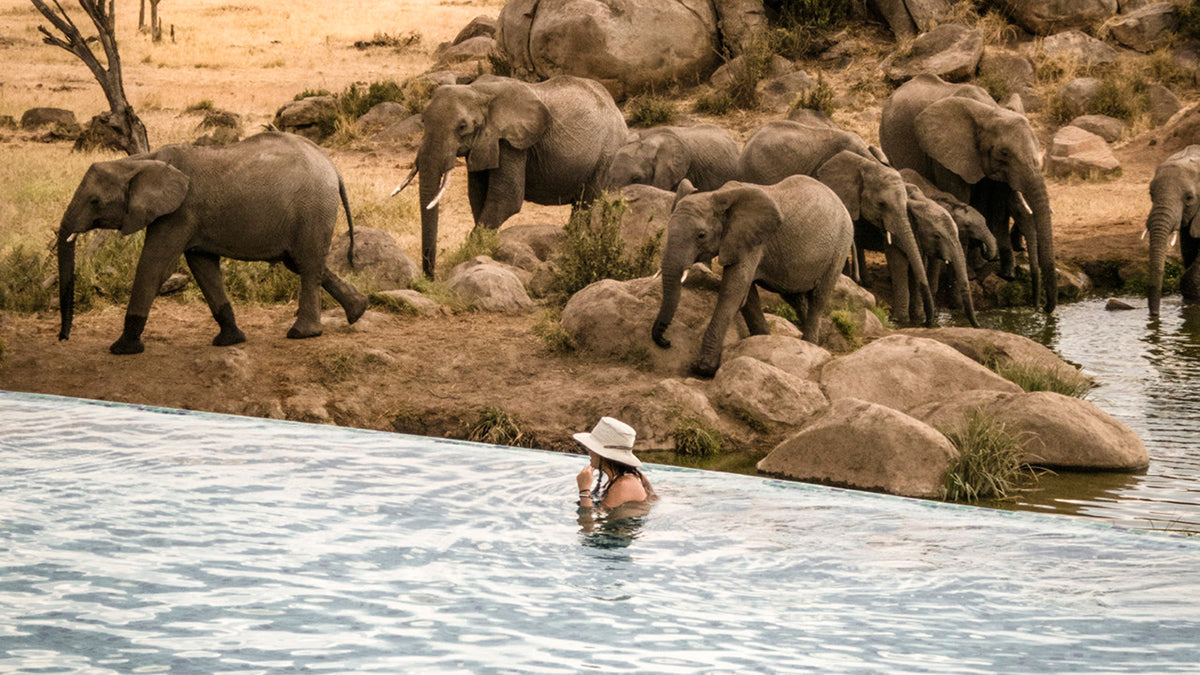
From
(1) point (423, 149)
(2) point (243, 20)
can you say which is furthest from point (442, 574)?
(2) point (243, 20)

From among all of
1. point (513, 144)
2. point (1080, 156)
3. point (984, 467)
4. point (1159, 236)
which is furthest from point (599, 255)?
point (1080, 156)

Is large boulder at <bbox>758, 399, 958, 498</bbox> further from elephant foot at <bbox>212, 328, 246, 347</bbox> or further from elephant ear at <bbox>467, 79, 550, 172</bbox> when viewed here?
elephant ear at <bbox>467, 79, 550, 172</bbox>

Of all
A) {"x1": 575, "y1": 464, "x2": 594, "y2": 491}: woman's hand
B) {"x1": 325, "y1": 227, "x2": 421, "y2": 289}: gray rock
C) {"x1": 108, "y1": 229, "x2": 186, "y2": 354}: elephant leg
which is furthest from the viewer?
{"x1": 325, "y1": 227, "x2": 421, "y2": 289}: gray rock

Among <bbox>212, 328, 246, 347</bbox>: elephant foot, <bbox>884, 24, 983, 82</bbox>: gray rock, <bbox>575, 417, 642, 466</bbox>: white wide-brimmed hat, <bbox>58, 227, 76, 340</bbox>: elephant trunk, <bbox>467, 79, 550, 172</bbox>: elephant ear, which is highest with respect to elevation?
<bbox>884, 24, 983, 82</bbox>: gray rock

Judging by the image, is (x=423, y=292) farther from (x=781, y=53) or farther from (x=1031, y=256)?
(x=781, y=53)

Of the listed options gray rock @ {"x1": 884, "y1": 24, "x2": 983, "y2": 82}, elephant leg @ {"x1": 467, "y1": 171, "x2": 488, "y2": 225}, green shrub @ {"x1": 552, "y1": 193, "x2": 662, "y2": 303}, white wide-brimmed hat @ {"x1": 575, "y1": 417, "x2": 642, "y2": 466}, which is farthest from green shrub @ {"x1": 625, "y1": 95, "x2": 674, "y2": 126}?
white wide-brimmed hat @ {"x1": 575, "y1": 417, "x2": 642, "y2": 466}

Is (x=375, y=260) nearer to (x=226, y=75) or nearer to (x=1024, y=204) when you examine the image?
(x=1024, y=204)

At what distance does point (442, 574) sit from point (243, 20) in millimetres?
43105

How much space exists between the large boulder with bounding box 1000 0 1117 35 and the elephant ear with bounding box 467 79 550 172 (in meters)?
14.6

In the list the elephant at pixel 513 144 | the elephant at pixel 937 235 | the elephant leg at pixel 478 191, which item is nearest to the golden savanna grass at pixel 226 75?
the elephant leg at pixel 478 191

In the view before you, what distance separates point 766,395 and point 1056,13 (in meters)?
18.9

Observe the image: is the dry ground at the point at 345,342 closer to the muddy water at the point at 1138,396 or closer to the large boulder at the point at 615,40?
the muddy water at the point at 1138,396

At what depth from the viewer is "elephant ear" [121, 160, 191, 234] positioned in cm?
983

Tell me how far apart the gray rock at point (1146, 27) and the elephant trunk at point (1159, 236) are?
11997mm
